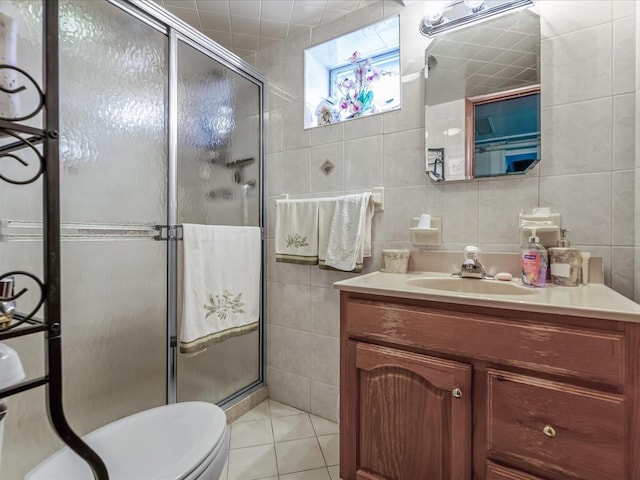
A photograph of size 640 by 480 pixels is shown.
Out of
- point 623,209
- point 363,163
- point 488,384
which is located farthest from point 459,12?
point 488,384

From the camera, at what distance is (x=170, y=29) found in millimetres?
1380

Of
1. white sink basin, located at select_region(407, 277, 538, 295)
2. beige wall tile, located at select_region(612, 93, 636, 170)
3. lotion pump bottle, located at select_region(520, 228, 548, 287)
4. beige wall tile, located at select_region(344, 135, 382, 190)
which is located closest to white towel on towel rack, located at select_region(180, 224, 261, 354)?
beige wall tile, located at select_region(344, 135, 382, 190)

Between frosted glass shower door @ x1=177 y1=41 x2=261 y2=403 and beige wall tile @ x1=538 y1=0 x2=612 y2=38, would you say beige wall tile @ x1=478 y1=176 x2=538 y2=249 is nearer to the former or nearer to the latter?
beige wall tile @ x1=538 y1=0 x2=612 y2=38

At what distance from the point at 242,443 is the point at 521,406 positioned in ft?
4.12

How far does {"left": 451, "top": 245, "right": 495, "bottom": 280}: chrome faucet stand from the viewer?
1.26 metres

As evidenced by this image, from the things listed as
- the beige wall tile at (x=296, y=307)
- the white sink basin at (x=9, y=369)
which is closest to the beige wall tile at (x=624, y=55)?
the beige wall tile at (x=296, y=307)

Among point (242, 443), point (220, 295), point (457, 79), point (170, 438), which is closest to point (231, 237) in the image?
point (220, 295)

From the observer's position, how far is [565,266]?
3.63 feet

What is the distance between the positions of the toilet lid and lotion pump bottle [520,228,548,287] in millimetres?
1105

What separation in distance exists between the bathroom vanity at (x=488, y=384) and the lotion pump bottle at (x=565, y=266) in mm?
53

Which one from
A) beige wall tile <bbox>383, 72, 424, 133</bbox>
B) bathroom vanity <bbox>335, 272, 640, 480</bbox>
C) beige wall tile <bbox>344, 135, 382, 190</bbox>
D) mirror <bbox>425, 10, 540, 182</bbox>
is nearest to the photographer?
bathroom vanity <bbox>335, 272, 640, 480</bbox>

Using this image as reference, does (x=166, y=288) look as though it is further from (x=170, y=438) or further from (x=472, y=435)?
(x=472, y=435)

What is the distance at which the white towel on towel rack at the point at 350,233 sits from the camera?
1.48 meters

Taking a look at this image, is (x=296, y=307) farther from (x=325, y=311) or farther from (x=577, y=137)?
(x=577, y=137)
